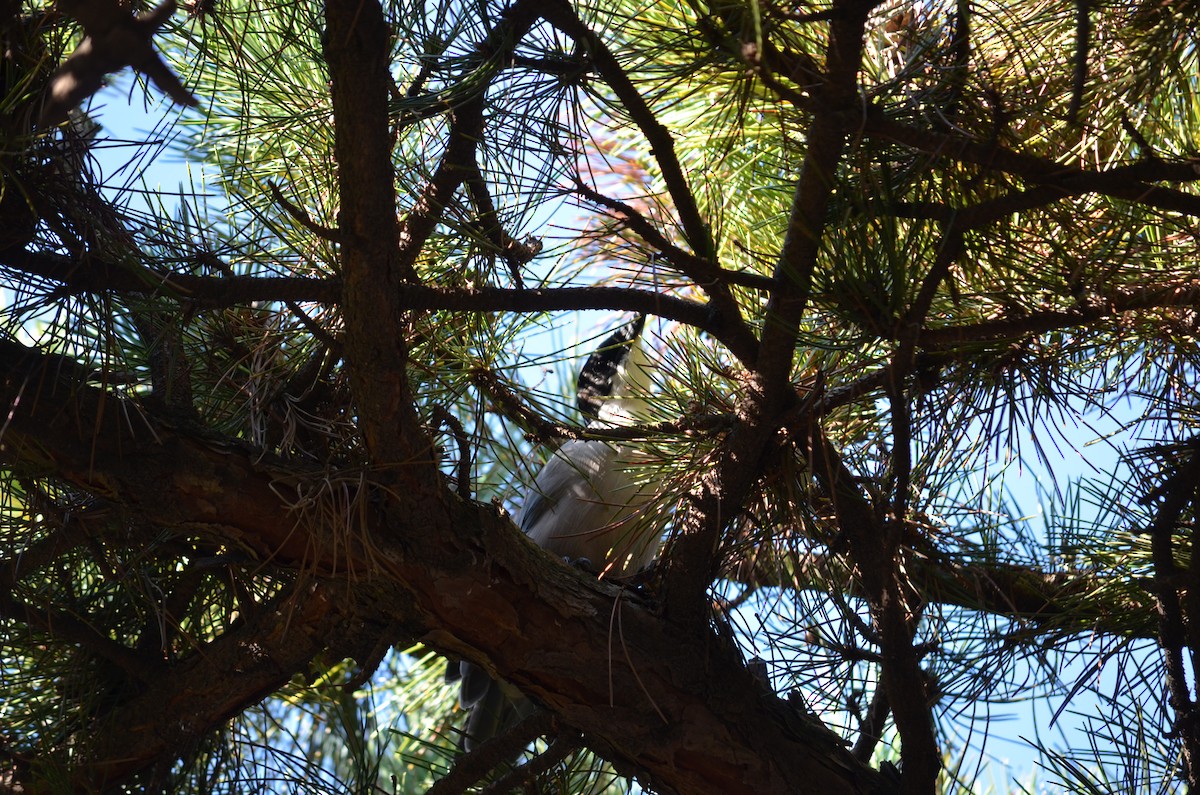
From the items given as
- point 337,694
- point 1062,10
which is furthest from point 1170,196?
point 337,694

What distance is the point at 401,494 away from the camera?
1005mm

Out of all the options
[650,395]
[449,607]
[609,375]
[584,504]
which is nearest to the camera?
[449,607]

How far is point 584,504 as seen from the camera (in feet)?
6.50

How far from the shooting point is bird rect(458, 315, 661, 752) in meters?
1.73

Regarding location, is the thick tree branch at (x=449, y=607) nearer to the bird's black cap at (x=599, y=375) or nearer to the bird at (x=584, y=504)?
the bird at (x=584, y=504)

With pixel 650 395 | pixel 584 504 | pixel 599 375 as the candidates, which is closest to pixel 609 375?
pixel 599 375

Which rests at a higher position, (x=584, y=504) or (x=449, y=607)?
(x=584, y=504)

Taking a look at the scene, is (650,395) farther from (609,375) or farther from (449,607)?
(609,375)

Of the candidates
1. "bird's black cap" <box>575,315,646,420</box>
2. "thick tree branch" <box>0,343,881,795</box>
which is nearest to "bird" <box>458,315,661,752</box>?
"bird's black cap" <box>575,315,646,420</box>

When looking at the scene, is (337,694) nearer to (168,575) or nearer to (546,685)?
(168,575)

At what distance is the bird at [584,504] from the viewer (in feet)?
5.67

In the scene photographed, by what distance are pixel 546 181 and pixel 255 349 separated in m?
0.40

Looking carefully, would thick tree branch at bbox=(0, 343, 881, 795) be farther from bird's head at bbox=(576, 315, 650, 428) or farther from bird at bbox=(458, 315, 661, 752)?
bird's head at bbox=(576, 315, 650, 428)

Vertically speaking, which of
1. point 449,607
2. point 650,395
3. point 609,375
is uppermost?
point 609,375
